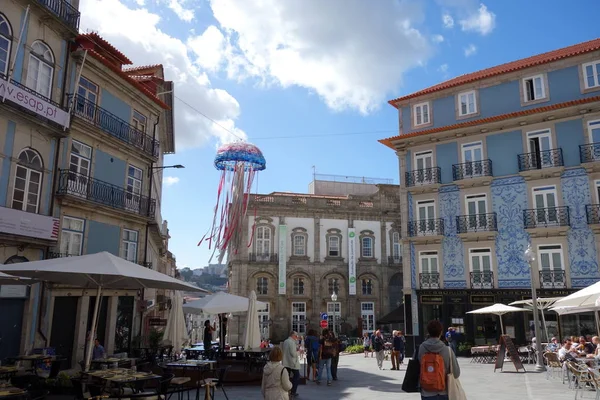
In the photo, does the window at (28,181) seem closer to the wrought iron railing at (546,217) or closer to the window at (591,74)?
the wrought iron railing at (546,217)

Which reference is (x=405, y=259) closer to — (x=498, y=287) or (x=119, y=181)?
(x=498, y=287)

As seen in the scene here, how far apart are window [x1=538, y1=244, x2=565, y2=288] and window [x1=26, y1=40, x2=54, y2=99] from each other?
2221 centimetres

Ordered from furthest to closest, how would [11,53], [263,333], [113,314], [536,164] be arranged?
[263,333], [536,164], [113,314], [11,53]

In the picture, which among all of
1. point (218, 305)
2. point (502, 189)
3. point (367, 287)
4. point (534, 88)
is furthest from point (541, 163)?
point (367, 287)

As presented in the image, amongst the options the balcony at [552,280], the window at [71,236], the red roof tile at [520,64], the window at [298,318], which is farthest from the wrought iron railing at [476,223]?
the window at [71,236]

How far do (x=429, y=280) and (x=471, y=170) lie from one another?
6317mm

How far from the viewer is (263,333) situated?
126 feet

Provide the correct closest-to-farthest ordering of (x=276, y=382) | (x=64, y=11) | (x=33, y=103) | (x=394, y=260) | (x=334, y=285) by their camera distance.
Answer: (x=276, y=382) → (x=33, y=103) → (x=64, y=11) → (x=334, y=285) → (x=394, y=260)

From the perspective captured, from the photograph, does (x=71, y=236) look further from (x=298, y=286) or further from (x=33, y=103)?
(x=298, y=286)

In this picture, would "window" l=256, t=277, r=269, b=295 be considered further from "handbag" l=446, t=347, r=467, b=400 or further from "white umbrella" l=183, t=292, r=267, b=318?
"handbag" l=446, t=347, r=467, b=400

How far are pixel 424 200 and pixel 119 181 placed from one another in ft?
52.7

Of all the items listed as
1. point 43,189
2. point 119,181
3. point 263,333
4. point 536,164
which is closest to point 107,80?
point 119,181

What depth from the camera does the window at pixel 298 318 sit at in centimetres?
3909

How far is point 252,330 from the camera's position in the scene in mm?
15930
